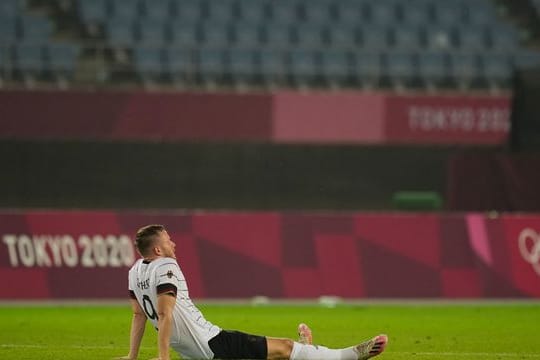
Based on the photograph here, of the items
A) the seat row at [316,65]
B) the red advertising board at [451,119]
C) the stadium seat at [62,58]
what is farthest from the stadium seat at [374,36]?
the stadium seat at [62,58]

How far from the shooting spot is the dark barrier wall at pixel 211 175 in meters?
23.3

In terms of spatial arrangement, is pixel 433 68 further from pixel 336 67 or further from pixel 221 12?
pixel 221 12

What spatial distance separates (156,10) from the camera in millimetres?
26672

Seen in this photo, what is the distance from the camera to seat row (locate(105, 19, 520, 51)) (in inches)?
1021

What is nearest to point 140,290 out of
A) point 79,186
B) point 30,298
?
point 30,298

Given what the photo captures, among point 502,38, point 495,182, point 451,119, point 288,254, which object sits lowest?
point 288,254

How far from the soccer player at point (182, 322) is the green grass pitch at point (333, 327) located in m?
1.69

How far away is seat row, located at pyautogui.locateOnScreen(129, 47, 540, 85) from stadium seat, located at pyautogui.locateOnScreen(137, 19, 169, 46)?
142cm

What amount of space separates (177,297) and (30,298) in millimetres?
9070

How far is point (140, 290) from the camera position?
391 inches

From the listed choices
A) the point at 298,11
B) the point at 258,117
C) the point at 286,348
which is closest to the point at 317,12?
the point at 298,11

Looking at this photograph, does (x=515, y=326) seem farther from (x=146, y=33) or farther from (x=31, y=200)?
(x=146, y=33)

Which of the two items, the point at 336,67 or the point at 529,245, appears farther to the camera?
the point at 336,67

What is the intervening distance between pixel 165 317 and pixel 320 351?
1294mm
